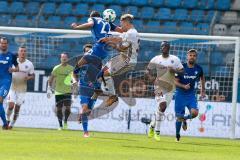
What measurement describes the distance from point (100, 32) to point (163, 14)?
1238 cm

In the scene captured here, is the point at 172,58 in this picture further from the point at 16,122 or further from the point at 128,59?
the point at 16,122

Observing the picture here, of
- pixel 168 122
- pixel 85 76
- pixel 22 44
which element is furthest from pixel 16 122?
pixel 85 76

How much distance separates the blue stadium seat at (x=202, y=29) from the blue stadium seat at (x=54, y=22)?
501cm

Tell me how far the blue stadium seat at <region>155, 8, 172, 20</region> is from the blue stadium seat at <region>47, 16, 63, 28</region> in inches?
143

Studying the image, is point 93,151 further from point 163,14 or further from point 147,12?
point 147,12

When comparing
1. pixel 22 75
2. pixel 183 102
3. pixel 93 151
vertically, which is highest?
pixel 22 75

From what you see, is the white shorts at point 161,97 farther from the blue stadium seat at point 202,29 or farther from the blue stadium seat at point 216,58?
the blue stadium seat at point 202,29

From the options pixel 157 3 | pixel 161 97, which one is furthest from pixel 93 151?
pixel 157 3

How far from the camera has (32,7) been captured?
30.0 meters

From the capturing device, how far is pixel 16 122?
73.6ft

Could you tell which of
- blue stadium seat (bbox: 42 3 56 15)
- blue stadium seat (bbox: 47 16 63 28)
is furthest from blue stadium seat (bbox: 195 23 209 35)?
blue stadium seat (bbox: 42 3 56 15)

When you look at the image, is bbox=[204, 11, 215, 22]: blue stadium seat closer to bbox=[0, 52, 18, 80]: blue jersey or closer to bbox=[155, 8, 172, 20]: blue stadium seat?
bbox=[155, 8, 172, 20]: blue stadium seat

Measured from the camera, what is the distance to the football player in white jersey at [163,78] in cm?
1873

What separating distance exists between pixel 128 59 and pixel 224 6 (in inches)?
519
